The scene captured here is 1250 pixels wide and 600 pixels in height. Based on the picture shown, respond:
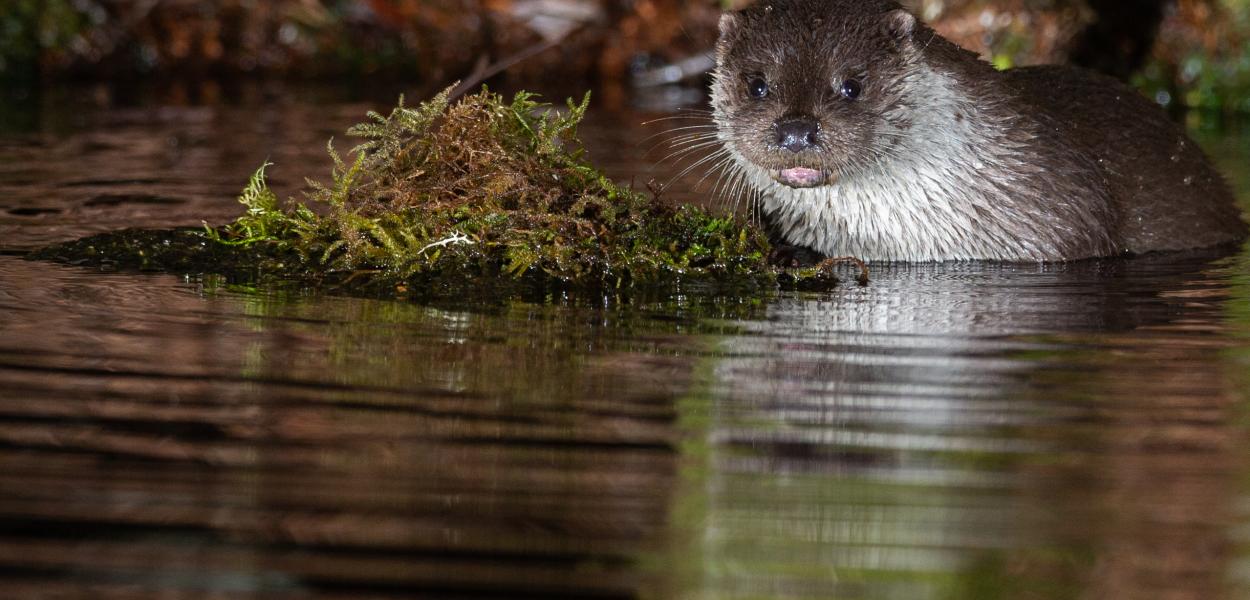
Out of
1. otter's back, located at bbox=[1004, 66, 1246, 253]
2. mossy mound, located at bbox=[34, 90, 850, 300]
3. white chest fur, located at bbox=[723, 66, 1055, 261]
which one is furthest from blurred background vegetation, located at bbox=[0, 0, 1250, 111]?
mossy mound, located at bbox=[34, 90, 850, 300]

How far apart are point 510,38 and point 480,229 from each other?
35.3ft

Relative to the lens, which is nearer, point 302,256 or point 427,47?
point 302,256

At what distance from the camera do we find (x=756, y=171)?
22.5 feet

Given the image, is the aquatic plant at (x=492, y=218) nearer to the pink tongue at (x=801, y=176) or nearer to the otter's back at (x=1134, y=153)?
the pink tongue at (x=801, y=176)

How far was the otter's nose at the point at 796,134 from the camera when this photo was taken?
20.1 ft

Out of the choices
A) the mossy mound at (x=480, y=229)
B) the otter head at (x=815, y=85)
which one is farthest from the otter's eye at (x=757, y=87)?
the mossy mound at (x=480, y=229)

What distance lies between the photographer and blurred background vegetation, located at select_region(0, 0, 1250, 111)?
48.1 ft

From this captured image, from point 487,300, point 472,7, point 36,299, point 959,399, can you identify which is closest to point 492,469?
point 959,399

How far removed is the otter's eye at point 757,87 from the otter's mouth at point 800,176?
0.31 metres

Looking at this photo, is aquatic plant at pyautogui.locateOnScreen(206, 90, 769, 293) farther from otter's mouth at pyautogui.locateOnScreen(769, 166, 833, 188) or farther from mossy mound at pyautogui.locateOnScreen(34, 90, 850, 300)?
otter's mouth at pyautogui.locateOnScreen(769, 166, 833, 188)

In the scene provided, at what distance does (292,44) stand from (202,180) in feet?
27.2

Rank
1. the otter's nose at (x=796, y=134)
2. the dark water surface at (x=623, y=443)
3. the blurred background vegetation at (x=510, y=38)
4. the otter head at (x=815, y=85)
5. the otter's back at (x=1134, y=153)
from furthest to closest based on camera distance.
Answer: the blurred background vegetation at (x=510, y=38), the otter's back at (x=1134, y=153), the otter head at (x=815, y=85), the otter's nose at (x=796, y=134), the dark water surface at (x=623, y=443)

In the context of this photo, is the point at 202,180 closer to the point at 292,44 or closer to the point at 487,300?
the point at 487,300

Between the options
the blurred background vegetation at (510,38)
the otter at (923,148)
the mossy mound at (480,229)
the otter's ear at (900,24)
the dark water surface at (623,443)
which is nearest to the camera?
the dark water surface at (623,443)
